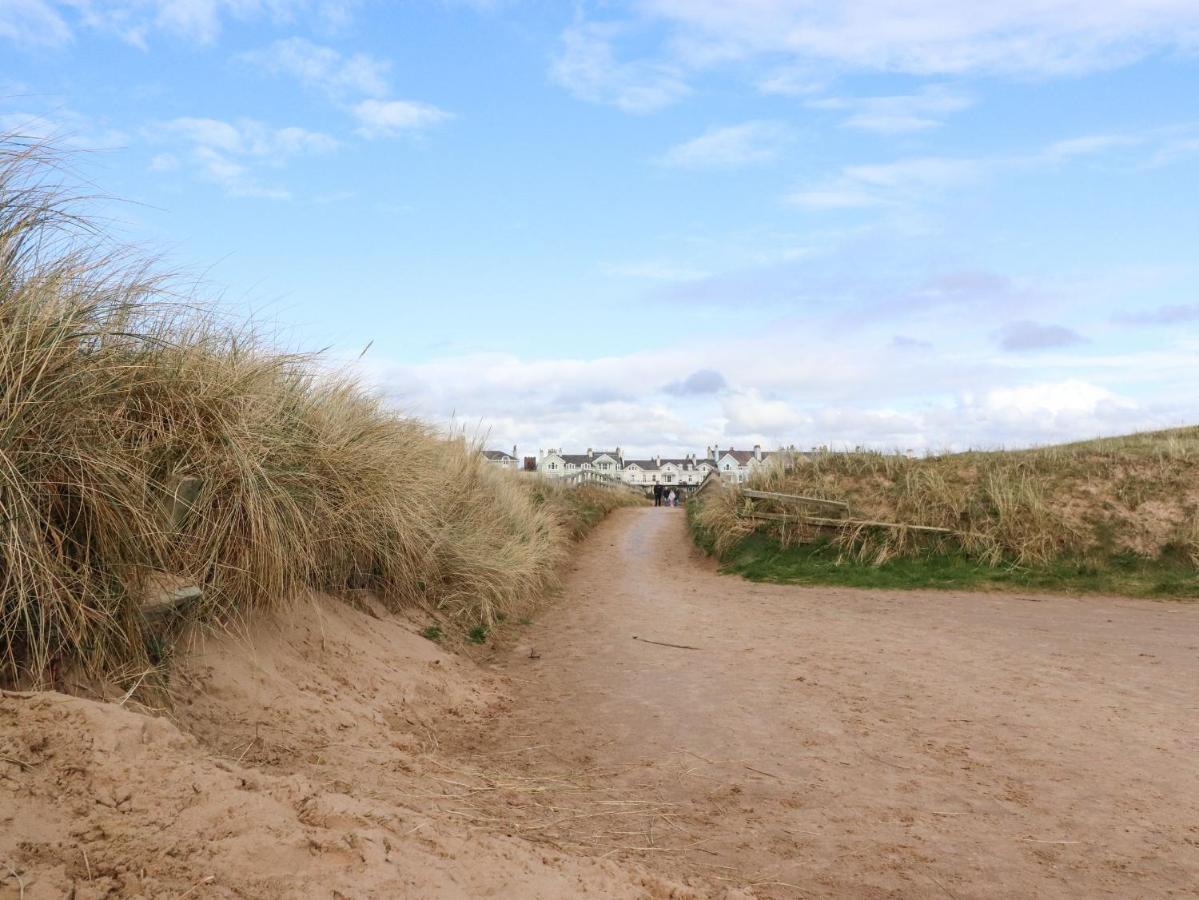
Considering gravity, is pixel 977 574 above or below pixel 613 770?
above

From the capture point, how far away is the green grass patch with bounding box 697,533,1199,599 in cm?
1429

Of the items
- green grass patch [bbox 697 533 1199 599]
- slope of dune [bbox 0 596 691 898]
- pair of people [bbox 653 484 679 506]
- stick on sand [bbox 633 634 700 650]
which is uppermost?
pair of people [bbox 653 484 679 506]

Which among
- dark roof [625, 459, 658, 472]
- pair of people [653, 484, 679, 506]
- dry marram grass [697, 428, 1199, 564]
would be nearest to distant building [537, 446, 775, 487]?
dark roof [625, 459, 658, 472]

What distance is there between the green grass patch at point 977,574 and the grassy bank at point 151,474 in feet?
29.9

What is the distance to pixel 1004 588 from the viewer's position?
14.8m

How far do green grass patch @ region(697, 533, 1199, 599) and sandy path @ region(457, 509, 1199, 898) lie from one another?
271 centimetres

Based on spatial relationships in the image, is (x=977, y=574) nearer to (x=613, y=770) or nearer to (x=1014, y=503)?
(x=1014, y=503)

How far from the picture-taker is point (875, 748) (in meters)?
5.91

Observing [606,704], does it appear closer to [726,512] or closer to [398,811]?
[398,811]

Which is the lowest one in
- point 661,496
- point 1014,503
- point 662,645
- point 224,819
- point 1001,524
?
point 662,645

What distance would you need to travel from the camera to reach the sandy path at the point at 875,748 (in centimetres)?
419

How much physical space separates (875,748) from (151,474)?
191 inches

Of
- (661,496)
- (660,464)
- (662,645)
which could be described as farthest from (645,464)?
(662,645)

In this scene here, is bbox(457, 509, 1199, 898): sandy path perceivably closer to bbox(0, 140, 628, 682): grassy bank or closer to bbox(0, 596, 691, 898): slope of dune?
bbox(0, 596, 691, 898): slope of dune
